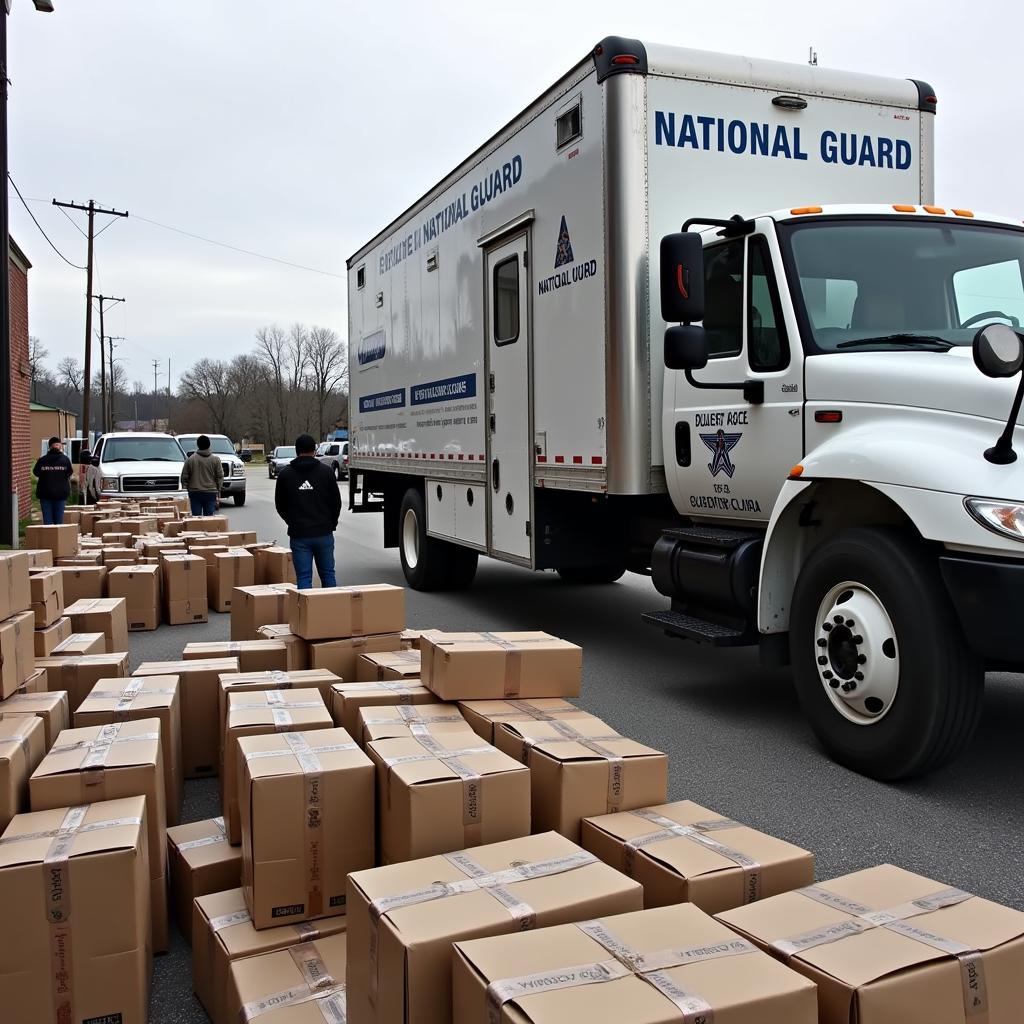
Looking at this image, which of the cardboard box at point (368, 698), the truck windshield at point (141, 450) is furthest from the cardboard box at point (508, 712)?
the truck windshield at point (141, 450)

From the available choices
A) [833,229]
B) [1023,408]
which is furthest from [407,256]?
[1023,408]

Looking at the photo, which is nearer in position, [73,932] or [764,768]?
[73,932]

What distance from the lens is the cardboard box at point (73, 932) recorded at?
2.89 meters

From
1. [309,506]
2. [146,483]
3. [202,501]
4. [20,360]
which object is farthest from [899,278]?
[20,360]

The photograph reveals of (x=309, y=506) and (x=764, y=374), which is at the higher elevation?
(x=764, y=374)

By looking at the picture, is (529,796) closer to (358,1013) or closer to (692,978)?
(358,1013)

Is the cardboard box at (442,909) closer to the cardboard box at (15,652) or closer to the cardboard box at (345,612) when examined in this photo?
the cardboard box at (15,652)

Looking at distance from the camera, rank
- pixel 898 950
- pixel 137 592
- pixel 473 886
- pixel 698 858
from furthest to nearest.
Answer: pixel 137 592
pixel 698 858
pixel 473 886
pixel 898 950

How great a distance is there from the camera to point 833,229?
5.97 m

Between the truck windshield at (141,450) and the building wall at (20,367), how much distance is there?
181cm

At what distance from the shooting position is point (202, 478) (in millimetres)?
17125

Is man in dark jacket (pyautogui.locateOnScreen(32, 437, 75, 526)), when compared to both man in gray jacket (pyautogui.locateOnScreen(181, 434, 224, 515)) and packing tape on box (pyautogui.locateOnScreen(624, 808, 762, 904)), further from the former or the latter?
packing tape on box (pyautogui.locateOnScreen(624, 808, 762, 904))

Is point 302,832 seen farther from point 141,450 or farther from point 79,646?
point 141,450

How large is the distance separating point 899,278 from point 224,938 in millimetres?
4865
